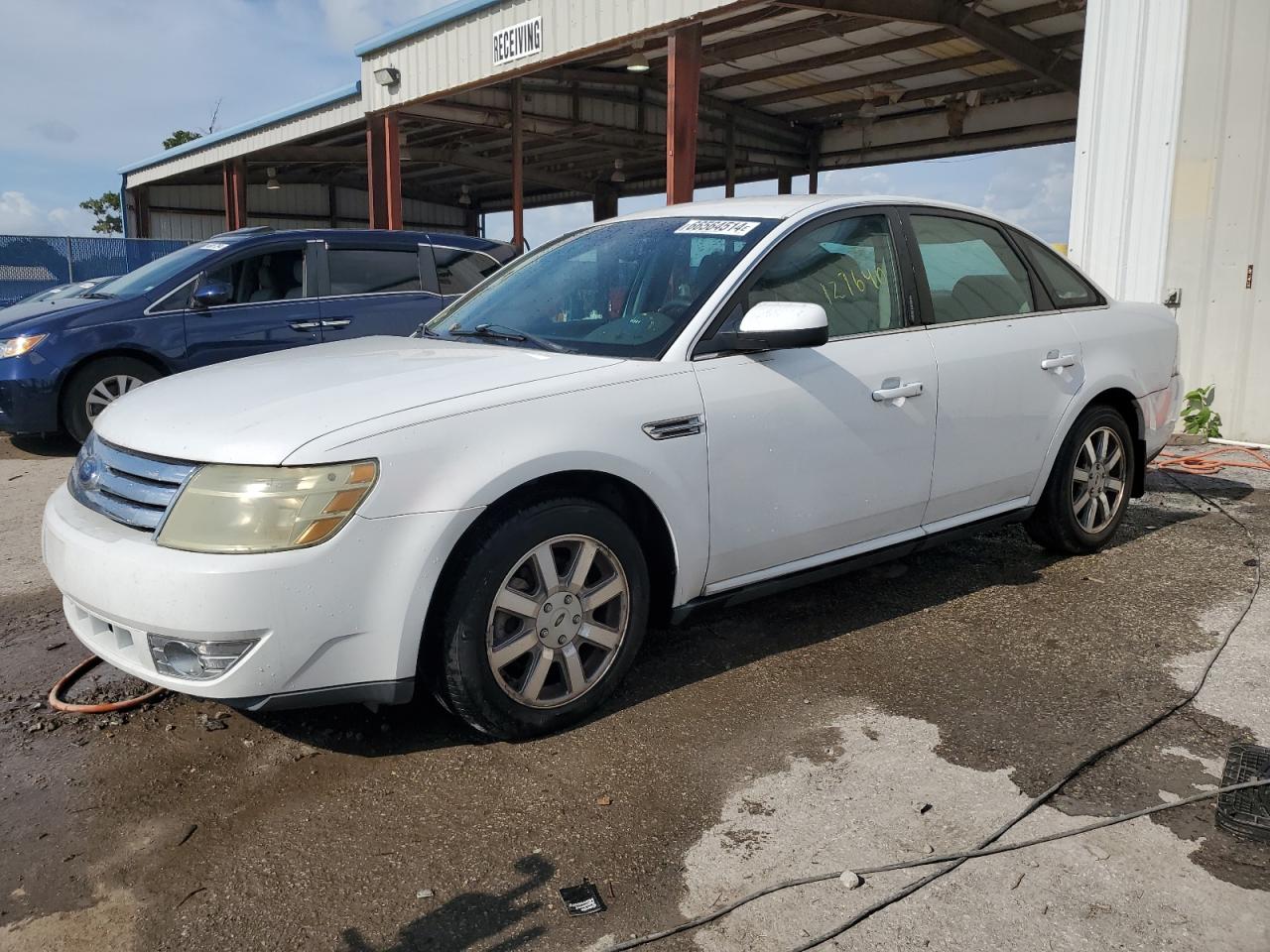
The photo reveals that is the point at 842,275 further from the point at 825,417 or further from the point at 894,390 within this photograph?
the point at 825,417

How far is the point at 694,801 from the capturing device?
2686 mm

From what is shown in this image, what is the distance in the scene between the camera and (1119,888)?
Result: 228 centimetres

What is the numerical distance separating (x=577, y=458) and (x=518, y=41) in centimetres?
1096

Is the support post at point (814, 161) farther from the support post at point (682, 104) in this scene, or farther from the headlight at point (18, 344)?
the headlight at point (18, 344)

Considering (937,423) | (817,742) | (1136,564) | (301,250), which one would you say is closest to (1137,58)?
(1136,564)

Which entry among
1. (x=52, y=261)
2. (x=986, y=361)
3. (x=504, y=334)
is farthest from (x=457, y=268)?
(x=52, y=261)

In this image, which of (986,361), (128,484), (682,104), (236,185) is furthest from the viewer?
(236,185)

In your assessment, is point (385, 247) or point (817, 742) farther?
point (385, 247)

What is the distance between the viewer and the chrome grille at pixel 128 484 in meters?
2.68

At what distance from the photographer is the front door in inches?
128

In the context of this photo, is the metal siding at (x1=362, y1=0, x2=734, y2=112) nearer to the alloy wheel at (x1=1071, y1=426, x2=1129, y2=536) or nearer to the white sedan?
the alloy wheel at (x1=1071, y1=426, x2=1129, y2=536)

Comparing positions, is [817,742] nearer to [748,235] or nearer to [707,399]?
[707,399]

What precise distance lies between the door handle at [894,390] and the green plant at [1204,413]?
16.9 feet

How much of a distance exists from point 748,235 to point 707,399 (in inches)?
28.1
